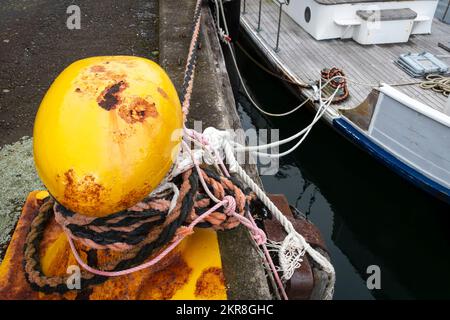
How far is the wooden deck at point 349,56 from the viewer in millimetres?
7203

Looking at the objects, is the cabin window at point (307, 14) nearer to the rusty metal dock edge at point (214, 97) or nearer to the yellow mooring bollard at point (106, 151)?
the rusty metal dock edge at point (214, 97)

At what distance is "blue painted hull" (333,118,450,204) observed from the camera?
571 centimetres

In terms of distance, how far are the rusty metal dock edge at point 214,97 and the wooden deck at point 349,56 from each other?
9.70ft

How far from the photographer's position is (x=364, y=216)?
6523 mm

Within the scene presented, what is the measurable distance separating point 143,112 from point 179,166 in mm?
428

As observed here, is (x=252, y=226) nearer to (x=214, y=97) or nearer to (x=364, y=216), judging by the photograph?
(x=214, y=97)

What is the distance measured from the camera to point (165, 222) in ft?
5.25

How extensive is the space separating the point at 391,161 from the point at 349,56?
10.6ft

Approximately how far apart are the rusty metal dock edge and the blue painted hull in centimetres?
282

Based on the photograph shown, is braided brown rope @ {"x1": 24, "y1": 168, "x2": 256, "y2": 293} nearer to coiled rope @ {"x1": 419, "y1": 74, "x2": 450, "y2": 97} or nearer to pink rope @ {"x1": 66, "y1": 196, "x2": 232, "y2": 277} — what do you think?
pink rope @ {"x1": 66, "y1": 196, "x2": 232, "y2": 277}

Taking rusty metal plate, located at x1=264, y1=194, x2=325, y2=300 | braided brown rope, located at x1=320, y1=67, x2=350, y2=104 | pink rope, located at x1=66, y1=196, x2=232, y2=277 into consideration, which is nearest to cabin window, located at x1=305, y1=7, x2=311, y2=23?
braided brown rope, located at x1=320, y1=67, x2=350, y2=104

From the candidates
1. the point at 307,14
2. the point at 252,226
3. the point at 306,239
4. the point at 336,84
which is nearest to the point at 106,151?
the point at 252,226

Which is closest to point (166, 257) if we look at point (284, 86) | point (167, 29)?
point (167, 29)

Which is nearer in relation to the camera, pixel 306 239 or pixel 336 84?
pixel 306 239
